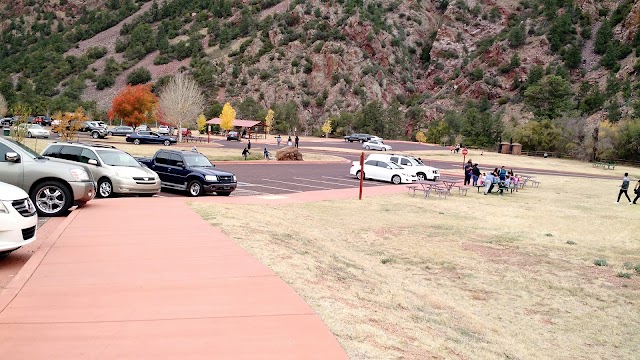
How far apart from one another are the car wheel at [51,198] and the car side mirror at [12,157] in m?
0.80

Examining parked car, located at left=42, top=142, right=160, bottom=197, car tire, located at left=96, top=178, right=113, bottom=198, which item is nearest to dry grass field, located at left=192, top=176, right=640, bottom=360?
parked car, located at left=42, top=142, right=160, bottom=197

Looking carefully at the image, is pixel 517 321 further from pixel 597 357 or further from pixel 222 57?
pixel 222 57

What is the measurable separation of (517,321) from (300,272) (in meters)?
4.05

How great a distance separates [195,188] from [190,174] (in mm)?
574

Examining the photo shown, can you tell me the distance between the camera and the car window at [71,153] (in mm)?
18406

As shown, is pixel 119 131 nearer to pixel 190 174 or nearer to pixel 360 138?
pixel 360 138

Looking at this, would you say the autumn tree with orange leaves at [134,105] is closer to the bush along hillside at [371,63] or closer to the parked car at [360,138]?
the parked car at [360,138]

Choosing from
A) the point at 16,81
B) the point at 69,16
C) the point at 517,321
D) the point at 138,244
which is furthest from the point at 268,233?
the point at 69,16

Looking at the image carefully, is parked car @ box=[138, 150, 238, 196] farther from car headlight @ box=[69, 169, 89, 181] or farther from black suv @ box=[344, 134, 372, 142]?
black suv @ box=[344, 134, 372, 142]

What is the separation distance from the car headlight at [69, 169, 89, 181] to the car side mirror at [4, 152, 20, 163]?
1.18m

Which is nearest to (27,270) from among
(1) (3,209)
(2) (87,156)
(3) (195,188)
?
(1) (3,209)

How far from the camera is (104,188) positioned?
60.0 feet

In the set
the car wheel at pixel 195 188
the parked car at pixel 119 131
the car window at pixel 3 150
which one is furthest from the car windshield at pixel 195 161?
the parked car at pixel 119 131

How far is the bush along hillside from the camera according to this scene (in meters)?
110
